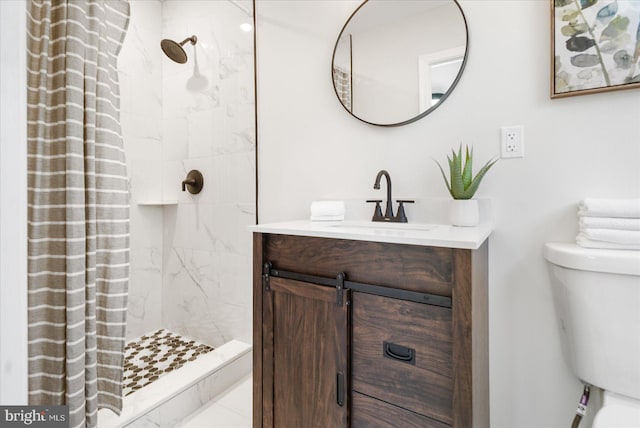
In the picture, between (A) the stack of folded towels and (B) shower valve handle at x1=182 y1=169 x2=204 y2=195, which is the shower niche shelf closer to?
(B) shower valve handle at x1=182 y1=169 x2=204 y2=195

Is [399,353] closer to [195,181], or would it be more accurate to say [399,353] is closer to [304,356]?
[304,356]

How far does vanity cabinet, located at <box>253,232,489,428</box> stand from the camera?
83cm

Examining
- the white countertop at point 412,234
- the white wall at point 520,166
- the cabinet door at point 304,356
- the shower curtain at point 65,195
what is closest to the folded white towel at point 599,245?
the white wall at point 520,166

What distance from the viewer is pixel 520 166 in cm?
112

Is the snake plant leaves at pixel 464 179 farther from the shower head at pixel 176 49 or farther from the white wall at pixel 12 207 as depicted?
the shower head at pixel 176 49

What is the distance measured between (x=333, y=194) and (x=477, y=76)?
76 centimetres

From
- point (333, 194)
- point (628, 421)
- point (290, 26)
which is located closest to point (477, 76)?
point (333, 194)

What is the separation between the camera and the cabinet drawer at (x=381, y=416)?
878 millimetres

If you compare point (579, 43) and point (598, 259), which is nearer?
point (598, 259)

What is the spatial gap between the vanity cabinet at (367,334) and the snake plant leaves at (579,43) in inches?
28.0

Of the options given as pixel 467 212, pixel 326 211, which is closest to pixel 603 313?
pixel 467 212

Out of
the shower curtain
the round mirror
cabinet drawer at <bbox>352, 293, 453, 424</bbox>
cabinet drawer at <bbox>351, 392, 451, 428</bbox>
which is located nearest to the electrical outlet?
the round mirror

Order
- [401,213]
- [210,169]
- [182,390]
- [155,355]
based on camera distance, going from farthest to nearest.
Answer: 1. [210,169]
2. [155,355]
3. [182,390]
4. [401,213]

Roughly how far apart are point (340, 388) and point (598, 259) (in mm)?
825
